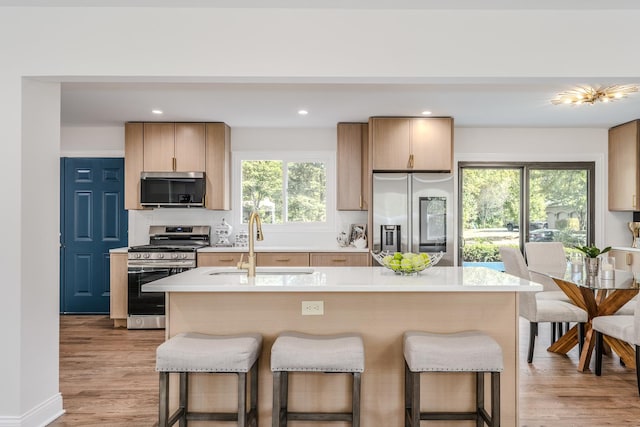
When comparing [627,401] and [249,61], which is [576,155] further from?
[249,61]

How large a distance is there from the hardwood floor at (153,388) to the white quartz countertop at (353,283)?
3.05 feet

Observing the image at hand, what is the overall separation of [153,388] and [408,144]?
3.54 meters

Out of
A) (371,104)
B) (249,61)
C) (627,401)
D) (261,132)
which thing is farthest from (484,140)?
(249,61)

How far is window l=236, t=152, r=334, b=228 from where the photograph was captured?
570 cm

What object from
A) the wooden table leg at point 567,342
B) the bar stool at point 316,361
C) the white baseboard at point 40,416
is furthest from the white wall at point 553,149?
the white baseboard at point 40,416

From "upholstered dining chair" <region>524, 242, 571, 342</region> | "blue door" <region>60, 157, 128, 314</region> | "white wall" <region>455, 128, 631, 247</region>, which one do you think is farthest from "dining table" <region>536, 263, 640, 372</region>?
"blue door" <region>60, 157, 128, 314</region>

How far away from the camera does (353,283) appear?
244cm

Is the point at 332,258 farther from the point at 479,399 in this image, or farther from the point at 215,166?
the point at 479,399

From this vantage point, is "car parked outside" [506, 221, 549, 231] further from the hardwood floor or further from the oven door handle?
the oven door handle

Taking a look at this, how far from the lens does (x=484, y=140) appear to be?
5648 millimetres

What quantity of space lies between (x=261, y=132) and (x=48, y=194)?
10.6ft

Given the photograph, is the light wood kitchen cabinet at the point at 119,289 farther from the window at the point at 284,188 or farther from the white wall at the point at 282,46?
the white wall at the point at 282,46

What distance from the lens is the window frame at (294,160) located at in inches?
223

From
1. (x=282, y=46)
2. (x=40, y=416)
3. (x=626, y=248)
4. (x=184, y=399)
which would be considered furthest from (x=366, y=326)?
(x=626, y=248)
